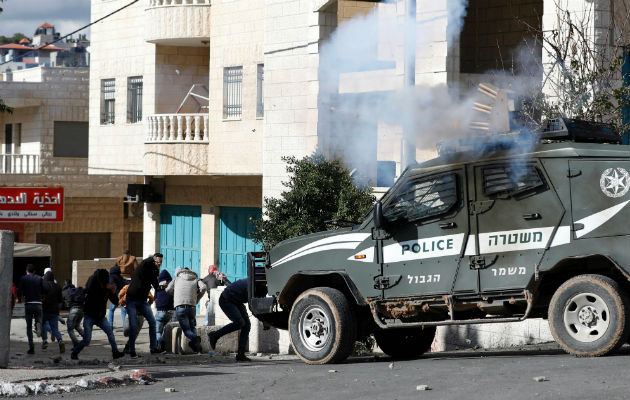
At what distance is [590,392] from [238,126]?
1766 centimetres

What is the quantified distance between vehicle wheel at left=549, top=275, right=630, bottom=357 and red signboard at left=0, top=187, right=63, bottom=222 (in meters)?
23.5

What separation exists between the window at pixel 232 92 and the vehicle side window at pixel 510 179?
1484 cm

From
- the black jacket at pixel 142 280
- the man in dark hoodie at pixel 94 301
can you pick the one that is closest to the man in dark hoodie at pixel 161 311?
the black jacket at pixel 142 280

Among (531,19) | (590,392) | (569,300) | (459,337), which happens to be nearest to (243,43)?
(531,19)

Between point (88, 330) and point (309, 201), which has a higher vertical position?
point (309, 201)

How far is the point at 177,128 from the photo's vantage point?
27453mm

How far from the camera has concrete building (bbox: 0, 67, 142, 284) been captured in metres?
35.1

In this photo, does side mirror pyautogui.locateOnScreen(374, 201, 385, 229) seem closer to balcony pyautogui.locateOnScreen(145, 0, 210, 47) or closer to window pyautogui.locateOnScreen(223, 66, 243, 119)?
window pyautogui.locateOnScreen(223, 66, 243, 119)

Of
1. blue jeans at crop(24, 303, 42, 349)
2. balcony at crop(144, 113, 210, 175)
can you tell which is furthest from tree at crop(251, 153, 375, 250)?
balcony at crop(144, 113, 210, 175)

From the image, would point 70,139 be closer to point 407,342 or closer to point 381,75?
point 381,75

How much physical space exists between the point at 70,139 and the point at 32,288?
17.5 metres

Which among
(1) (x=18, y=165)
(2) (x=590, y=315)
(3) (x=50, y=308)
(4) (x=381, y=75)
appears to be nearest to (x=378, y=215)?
(2) (x=590, y=315)

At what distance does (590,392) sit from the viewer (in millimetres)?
9008

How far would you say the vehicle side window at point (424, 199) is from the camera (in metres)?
11.9
